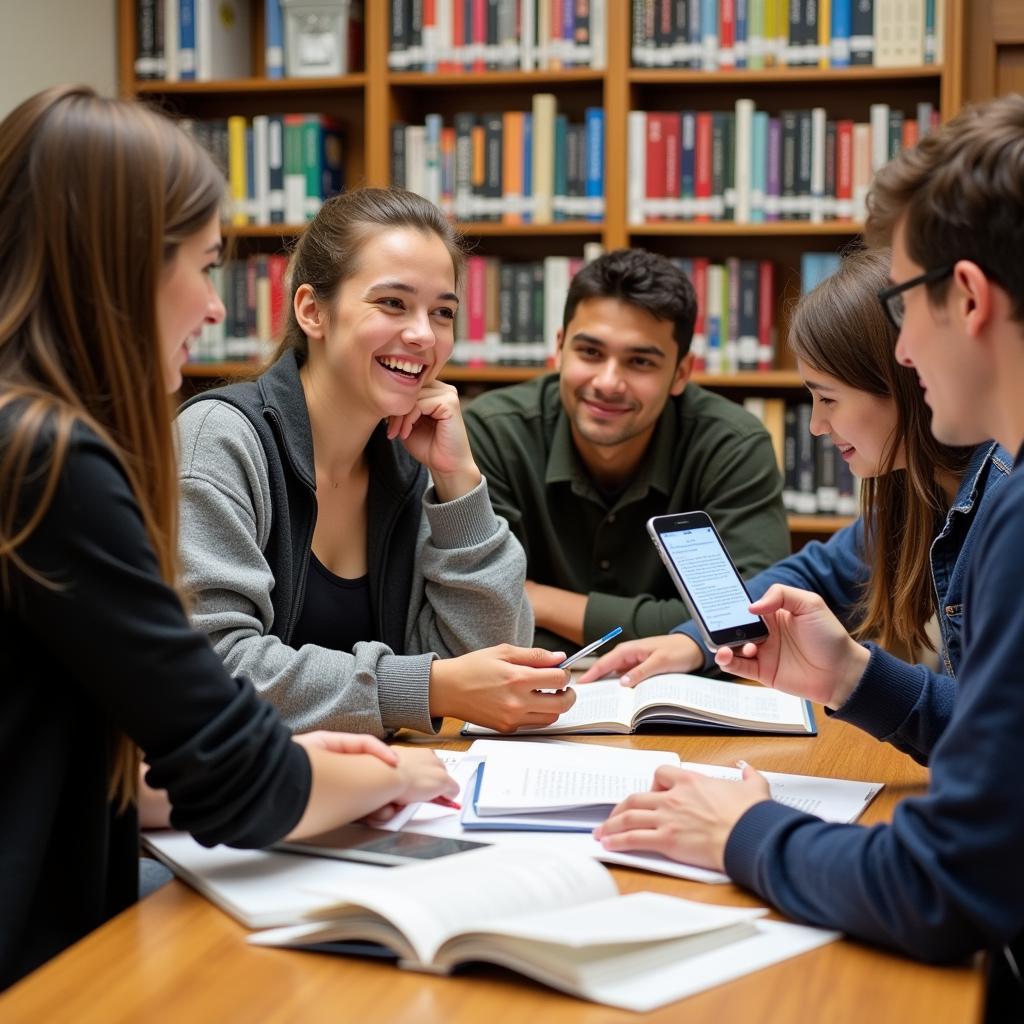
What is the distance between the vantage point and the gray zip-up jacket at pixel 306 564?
151 centimetres

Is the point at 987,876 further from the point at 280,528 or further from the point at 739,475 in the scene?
the point at 739,475

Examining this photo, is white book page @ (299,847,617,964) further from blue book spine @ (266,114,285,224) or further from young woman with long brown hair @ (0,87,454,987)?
blue book spine @ (266,114,285,224)

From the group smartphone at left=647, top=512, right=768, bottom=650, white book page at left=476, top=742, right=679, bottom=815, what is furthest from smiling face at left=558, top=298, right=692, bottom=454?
white book page at left=476, top=742, right=679, bottom=815

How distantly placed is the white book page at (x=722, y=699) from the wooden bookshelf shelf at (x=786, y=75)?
2048 millimetres

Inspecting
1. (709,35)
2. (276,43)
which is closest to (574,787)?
(709,35)

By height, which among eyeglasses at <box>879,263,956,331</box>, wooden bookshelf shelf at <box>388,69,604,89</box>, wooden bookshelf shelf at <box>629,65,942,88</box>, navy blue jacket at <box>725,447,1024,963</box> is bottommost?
navy blue jacket at <box>725,447,1024,963</box>

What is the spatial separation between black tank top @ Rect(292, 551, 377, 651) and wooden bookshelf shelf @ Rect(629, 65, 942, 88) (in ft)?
6.76

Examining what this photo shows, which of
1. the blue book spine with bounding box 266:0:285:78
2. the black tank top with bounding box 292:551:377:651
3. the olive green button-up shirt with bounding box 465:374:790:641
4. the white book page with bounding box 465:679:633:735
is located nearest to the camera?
the white book page with bounding box 465:679:633:735

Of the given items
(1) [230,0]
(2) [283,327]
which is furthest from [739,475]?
(1) [230,0]

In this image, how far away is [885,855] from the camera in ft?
3.06

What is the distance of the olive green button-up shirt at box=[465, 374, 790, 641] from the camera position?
2488 millimetres

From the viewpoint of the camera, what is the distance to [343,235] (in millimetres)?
1832

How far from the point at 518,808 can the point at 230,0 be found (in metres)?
3.17

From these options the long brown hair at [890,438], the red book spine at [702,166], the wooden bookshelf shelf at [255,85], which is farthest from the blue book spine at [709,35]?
the long brown hair at [890,438]
